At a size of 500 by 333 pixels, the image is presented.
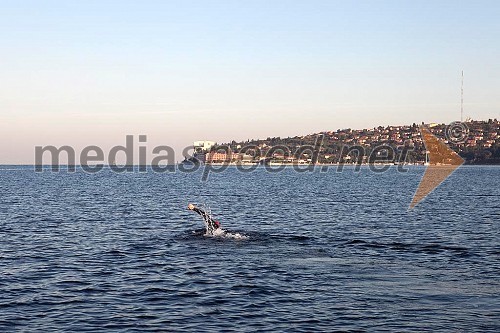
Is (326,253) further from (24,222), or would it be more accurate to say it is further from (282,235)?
(24,222)

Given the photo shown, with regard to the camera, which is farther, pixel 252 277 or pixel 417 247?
pixel 417 247

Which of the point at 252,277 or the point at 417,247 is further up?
the point at 252,277

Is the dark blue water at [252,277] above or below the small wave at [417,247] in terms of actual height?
above

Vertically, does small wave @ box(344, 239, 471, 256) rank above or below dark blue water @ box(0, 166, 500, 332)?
below

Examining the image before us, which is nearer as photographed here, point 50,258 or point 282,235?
point 50,258

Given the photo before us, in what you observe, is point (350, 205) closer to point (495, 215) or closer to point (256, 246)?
point (495, 215)

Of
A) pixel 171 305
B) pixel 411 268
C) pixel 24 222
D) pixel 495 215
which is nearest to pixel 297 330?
pixel 171 305

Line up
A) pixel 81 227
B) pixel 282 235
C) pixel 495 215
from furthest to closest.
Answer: pixel 495 215 < pixel 81 227 < pixel 282 235

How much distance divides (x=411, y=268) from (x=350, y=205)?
50.4 m

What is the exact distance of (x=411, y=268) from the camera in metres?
35.3

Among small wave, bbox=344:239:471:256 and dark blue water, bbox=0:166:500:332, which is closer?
dark blue water, bbox=0:166:500:332

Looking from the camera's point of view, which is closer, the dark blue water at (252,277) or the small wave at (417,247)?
the dark blue water at (252,277)

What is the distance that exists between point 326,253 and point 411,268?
22.7 ft

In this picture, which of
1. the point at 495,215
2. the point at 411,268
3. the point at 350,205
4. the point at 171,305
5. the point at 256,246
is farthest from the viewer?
the point at 350,205
